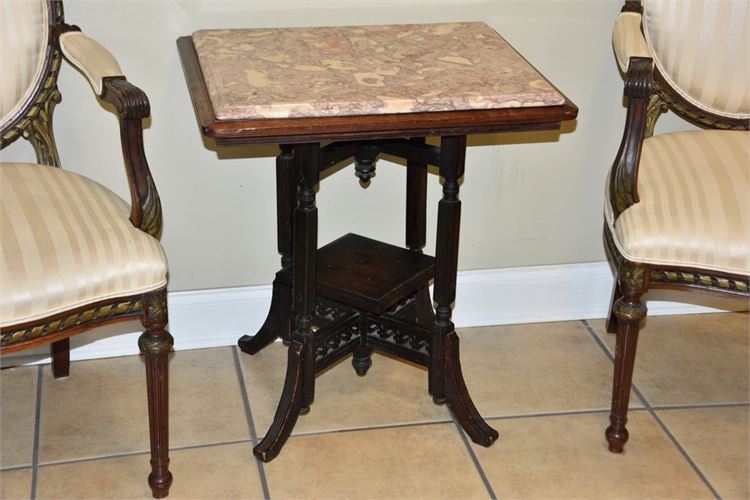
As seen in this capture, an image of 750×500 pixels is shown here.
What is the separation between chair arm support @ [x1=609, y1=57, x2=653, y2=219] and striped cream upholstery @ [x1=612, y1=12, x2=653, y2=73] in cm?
11

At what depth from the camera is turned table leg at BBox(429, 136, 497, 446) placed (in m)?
1.98

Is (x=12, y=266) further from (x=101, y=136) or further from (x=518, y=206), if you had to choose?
(x=518, y=206)

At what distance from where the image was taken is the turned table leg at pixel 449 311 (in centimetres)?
198

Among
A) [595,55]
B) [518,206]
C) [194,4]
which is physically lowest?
[518,206]

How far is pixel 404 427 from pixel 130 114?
957 mm

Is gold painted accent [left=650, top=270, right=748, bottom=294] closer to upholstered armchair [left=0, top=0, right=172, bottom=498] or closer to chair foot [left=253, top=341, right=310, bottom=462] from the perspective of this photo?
chair foot [left=253, top=341, right=310, bottom=462]

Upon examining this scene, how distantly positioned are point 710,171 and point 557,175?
54cm

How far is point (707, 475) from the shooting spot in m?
2.10

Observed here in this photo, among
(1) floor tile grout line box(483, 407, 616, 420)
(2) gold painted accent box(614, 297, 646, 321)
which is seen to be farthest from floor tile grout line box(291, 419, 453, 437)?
(2) gold painted accent box(614, 297, 646, 321)

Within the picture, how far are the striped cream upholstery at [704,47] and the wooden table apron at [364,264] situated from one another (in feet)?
1.60

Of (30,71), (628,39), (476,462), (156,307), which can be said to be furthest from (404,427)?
(30,71)

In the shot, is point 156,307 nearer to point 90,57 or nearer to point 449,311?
point 90,57

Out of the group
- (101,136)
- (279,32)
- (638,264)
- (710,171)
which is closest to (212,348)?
(101,136)

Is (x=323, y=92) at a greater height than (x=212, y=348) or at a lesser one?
greater
